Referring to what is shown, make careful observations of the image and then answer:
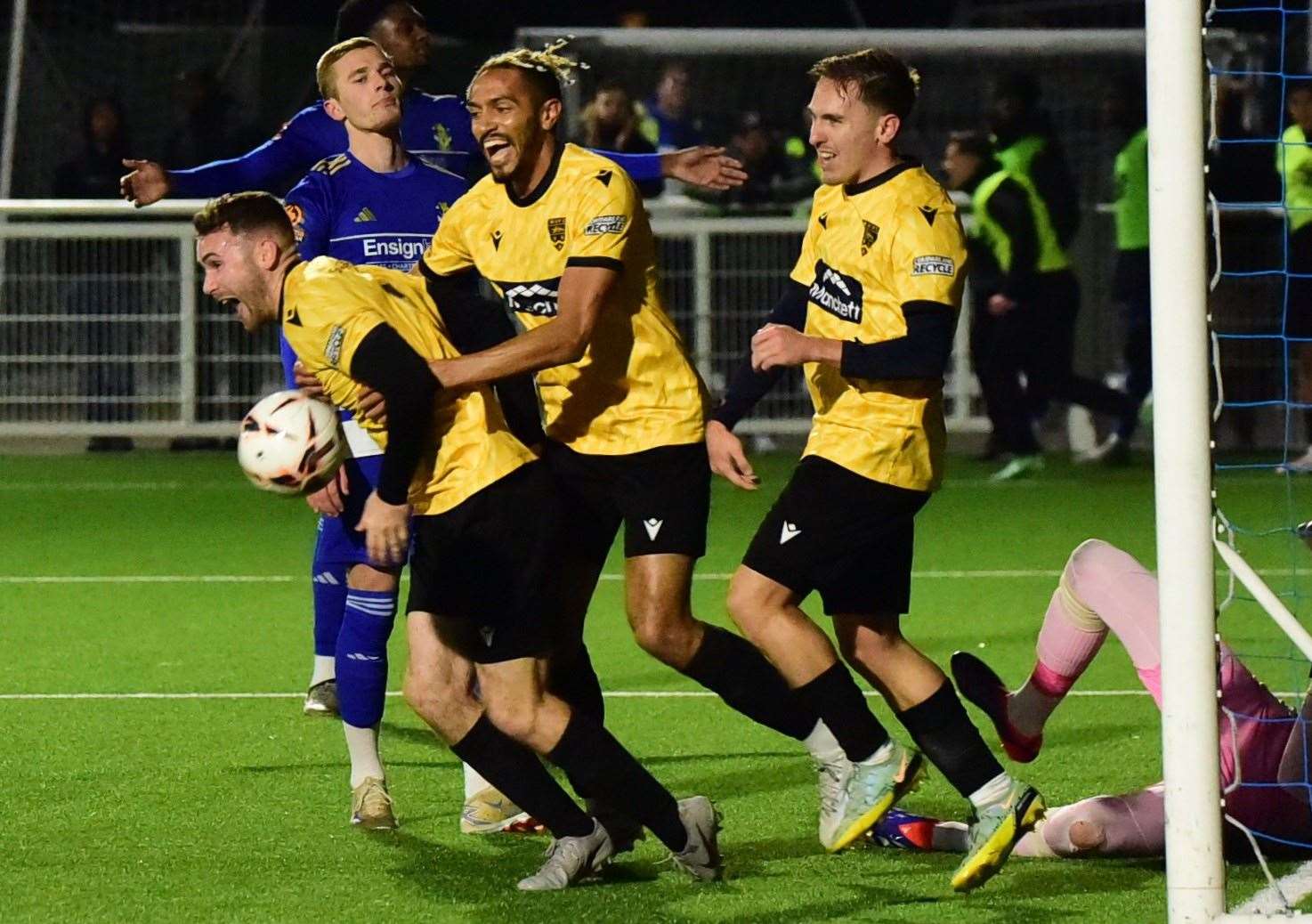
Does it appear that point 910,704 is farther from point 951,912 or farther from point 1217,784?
point 1217,784

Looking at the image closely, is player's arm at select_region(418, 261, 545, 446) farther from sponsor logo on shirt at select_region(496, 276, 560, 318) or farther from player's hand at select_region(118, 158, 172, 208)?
player's hand at select_region(118, 158, 172, 208)

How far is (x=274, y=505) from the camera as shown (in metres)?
12.3

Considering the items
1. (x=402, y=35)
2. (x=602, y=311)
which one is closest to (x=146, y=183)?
(x=402, y=35)

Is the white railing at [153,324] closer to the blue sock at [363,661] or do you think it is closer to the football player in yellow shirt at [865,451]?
the blue sock at [363,661]

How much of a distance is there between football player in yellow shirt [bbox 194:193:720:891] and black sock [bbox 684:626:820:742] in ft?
1.24

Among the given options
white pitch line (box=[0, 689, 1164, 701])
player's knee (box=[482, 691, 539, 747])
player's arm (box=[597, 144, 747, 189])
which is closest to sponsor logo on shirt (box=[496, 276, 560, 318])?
player's arm (box=[597, 144, 747, 189])

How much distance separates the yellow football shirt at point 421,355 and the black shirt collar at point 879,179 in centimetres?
93

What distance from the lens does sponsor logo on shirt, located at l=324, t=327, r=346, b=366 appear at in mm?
4617

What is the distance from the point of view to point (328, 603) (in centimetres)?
686

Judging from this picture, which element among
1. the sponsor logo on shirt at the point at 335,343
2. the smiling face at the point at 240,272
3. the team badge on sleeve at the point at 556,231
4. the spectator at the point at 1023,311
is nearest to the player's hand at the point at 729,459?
the team badge on sleeve at the point at 556,231

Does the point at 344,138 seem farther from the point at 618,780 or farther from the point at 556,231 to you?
the point at 618,780

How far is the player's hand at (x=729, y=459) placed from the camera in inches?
199

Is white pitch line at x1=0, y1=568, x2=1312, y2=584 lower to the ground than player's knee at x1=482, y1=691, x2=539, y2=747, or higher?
higher

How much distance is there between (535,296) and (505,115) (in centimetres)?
41
